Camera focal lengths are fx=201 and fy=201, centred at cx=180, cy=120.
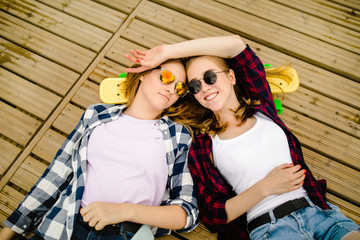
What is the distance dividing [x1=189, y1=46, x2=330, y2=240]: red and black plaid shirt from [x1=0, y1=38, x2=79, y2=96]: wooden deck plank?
4.81ft

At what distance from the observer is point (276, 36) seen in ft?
7.11

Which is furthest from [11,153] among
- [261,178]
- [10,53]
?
[261,178]

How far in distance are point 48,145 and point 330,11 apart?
3259mm

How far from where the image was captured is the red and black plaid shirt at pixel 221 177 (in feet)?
4.63

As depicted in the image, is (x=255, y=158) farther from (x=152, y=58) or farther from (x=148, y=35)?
(x=148, y=35)

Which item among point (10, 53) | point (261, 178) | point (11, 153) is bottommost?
point (11, 153)

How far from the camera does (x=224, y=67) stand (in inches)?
61.3

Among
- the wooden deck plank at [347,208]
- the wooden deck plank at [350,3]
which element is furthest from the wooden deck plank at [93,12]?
the wooden deck plank at [347,208]

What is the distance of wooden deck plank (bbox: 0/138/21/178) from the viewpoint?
1.79m

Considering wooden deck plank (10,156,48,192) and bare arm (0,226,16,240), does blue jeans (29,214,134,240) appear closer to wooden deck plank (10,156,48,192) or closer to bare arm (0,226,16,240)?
bare arm (0,226,16,240)

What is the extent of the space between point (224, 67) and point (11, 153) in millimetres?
2015

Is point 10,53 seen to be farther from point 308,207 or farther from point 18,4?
point 308,207

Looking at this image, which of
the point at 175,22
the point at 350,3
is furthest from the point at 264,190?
the point at 350,3

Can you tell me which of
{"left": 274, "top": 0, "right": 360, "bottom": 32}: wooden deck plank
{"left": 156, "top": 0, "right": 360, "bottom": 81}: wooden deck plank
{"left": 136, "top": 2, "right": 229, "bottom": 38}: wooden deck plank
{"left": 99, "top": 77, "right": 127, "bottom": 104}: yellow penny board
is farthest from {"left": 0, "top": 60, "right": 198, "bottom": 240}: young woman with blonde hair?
{"left": 274, "top": 0, "right": 360, "bottom": 32}: wooden deck plank
